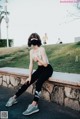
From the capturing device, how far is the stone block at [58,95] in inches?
227

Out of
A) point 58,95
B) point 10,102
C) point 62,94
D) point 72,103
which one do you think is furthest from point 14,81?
point 72,103

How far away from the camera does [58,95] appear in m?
5.88

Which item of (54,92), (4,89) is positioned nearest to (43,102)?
(54,92)

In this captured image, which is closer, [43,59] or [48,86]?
[43,59]

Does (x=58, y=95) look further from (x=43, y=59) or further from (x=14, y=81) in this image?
(x=14, y=81)

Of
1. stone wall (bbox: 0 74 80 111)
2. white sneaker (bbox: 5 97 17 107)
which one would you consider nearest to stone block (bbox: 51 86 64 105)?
stone wall (bbox: 0 74 80 111)

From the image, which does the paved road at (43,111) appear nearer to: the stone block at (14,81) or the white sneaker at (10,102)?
the white sneaker at (10,102)

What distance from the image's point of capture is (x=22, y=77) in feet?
23.9

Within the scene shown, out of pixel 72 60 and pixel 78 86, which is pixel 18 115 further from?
pixel 72 60

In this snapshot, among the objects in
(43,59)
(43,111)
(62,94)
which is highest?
(43,59)

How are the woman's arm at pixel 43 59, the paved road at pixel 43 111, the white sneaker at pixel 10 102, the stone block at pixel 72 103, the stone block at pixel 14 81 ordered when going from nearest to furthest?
the paved road at pixel 43 111
the stone block at pixel 72 103
the woman's arm at pixel 43 59
the white sneaker at pixel 10 102
the stone block at pixel 14 81

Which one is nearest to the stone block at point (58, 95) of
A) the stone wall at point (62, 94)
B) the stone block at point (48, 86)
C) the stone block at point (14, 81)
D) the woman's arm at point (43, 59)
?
the stone wall at point (62, 94)

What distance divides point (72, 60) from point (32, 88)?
463cm

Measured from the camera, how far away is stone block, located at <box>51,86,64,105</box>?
18.9 ft
